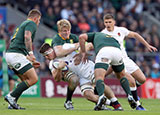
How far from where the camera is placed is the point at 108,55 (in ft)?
33.0

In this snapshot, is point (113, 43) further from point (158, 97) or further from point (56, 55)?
point (158, 97)

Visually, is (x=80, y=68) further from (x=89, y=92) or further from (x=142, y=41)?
(x=142, y=41)

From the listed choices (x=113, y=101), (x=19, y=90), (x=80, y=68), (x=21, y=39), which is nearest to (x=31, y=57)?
(x=21, y=39)

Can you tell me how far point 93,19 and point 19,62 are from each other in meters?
12.4

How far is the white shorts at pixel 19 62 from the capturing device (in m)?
11.0

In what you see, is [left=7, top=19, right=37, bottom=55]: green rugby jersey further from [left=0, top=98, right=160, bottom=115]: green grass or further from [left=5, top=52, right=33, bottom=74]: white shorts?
[left=0, top=98, right=160, bottom=115]: green grass

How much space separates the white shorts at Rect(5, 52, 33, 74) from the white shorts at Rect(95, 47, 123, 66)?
70.0 inches

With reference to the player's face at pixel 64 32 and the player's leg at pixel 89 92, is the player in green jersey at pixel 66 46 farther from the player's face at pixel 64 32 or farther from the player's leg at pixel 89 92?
the player's leg at pixel 89 92

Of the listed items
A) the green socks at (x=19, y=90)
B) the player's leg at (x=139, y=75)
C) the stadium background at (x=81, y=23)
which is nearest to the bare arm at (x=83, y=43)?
the green socks at (x=19, y=90)

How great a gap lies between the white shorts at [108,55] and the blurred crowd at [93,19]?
10.5 meters

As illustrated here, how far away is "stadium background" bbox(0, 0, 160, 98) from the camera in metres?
19.3

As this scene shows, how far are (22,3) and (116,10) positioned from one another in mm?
5182

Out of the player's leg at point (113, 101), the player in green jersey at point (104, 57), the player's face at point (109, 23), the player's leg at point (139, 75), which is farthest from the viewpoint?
the player's leg at point (139, 75)

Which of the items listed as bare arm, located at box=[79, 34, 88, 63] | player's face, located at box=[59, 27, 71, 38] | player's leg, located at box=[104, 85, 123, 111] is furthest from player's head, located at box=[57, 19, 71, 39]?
player's leg, located at box=[104, 85, 123, 111]
